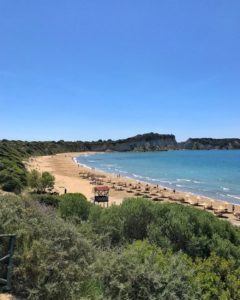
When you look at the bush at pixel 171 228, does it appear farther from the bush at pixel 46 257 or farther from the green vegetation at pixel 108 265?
the bush at pixel 46 257

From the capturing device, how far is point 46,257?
639 cm

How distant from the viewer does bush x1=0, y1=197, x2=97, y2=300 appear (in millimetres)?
5918

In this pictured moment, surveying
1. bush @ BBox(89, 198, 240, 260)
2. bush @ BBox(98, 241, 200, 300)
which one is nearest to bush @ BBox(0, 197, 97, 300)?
bush @ BBox(98, 241, 200, 300)

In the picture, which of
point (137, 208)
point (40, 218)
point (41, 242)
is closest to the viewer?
point (41, 242)

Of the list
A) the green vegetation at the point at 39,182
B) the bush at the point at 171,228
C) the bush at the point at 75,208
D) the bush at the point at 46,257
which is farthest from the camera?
the green vegetation at the point at 39,182

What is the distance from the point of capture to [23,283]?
240 inches

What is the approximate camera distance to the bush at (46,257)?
5.92 m

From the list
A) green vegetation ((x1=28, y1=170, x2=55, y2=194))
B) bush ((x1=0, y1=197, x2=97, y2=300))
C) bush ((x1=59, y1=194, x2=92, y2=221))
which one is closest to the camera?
bush ((x1=0, y1=197, x2=97, y2=300))

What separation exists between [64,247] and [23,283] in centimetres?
106

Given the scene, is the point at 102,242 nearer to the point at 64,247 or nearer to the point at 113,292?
the point at 64,247

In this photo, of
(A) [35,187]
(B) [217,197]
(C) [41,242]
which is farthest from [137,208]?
(B) [217,197]

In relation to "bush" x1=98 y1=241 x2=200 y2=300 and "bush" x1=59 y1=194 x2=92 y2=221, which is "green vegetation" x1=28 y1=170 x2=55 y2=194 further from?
"bush" x1=98 y1=241 x2=200 y2=300

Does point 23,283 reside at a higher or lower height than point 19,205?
lower

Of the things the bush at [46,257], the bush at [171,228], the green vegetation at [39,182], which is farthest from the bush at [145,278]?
the green vegetation at [39,182]
